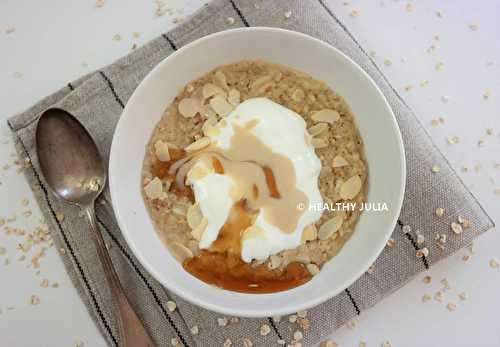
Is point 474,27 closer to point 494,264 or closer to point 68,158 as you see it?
point 494,264

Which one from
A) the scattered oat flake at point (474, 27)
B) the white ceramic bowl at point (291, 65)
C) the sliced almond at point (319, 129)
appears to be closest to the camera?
the white ceramic bowl at point (291, 65)

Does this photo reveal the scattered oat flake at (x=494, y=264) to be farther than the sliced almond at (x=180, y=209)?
Yes

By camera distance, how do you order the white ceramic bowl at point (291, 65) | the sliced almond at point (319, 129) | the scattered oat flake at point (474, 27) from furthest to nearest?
the scattered oat flake at point (474, 27)
the sliced almond at point (319, 129)
the white ceramic bowl at point (291, 65)

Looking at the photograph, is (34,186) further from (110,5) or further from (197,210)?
(110,5)

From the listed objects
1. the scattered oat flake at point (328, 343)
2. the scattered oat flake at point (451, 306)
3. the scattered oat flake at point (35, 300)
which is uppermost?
the scattered oat flake at point (35, 300)

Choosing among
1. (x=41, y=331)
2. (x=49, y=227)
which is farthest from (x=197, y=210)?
(x=41, y=331)

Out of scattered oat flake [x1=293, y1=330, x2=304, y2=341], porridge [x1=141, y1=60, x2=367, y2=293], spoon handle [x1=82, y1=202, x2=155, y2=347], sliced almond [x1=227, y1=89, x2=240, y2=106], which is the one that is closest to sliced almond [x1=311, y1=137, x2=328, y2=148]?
porridge [x1=141, y1=60, x2=367, y2=293]

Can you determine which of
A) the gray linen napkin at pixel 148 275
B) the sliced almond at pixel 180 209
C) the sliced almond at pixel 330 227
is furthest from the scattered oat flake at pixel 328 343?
the sliced almond at pixel 180 209

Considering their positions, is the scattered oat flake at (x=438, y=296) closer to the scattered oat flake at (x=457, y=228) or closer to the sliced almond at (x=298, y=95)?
the scattered oat flake at (x=457, y=228)
